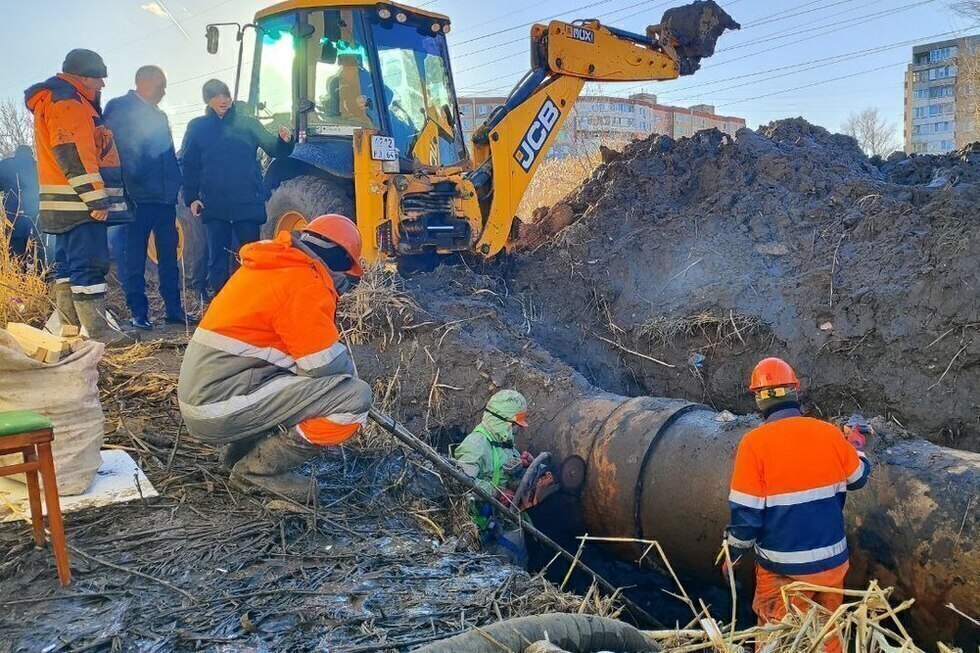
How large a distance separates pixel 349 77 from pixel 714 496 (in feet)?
15.4

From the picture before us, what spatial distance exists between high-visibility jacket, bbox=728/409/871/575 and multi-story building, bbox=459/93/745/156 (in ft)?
29.2

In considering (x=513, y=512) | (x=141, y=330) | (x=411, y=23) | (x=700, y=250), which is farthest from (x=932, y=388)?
(x=141, y=330)

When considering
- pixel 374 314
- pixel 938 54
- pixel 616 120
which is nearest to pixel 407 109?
pixel 374 314

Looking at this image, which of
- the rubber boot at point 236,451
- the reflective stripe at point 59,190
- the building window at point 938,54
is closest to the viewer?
the rubber boot at point 236,451

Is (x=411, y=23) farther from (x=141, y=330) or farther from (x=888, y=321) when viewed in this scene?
(x=888, y=321)

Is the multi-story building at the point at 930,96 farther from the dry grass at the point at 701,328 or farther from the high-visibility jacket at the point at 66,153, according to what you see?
the high-visibility jacket at the point at 66,153

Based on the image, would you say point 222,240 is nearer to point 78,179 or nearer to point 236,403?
point 78,179

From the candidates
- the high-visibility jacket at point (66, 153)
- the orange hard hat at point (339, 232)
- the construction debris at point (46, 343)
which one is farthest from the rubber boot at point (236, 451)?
the high-visibility jacket at point (66, 153)

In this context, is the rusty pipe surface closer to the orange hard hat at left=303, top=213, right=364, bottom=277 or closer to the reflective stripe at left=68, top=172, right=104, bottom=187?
the orange hard hat at left=303, top=213, right=364, bottom=277

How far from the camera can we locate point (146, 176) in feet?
19.9

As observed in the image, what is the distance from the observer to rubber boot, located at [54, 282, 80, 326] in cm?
545

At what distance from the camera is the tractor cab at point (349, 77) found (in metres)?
6.50

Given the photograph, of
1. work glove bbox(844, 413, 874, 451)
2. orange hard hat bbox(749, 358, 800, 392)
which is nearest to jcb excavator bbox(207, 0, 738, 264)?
orange hard hat bbox(749, 358, 800, 392)

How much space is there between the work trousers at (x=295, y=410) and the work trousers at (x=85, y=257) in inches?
92.7
